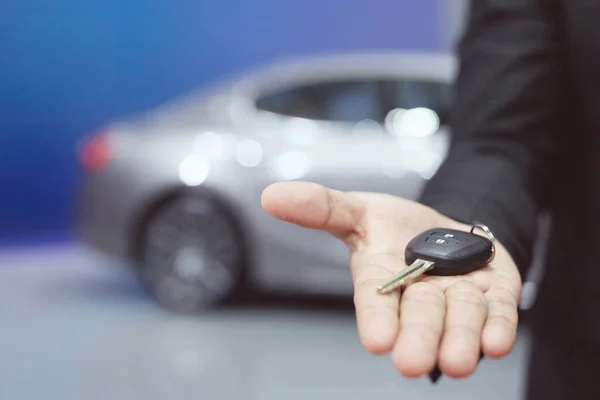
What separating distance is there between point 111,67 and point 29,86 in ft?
1.78

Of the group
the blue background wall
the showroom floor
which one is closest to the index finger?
the showroom floor

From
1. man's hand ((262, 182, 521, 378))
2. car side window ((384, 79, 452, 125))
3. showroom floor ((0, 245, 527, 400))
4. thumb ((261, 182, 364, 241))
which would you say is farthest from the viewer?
car side window ((384, 79, 452, 125))

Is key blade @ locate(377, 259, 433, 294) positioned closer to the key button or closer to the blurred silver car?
the key button

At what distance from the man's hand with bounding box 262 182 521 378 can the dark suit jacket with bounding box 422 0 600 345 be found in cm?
12

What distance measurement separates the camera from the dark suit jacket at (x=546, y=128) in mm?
1033

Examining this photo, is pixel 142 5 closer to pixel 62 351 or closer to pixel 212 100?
pixel 212 100

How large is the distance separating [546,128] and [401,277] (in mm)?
375

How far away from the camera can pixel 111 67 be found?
5.57 m

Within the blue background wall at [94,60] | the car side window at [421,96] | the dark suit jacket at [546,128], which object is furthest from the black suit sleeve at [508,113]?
the blue background wall at [94,60]

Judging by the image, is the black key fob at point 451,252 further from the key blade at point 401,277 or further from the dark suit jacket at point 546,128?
the dark suit jacket at point 546,128

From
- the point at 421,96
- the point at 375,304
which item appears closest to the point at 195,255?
the point at 421,96

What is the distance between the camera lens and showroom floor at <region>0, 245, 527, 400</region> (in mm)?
2771

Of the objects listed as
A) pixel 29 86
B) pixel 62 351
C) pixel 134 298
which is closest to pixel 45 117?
pixel 29 86

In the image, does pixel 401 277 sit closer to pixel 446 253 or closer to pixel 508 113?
pixel 446 253
